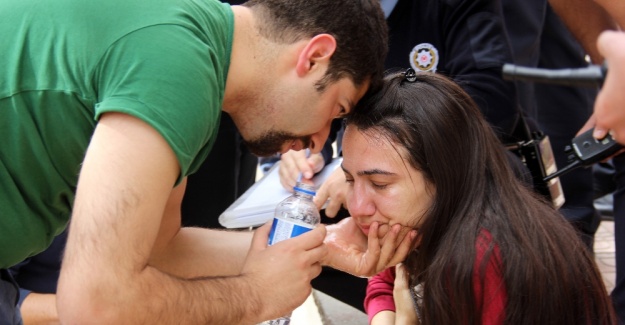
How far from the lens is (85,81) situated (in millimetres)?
1832

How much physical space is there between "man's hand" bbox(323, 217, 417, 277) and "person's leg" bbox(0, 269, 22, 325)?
940 mm

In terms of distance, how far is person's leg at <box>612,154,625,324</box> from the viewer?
2.70 metres

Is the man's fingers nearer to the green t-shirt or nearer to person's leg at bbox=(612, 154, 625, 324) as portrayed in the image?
the green t-shirt

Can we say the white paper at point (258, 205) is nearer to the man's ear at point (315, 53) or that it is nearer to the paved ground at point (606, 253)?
the man's ear at point (315, 53)

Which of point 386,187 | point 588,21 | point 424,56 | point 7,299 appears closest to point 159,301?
point 7,299

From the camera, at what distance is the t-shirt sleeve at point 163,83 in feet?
5.71

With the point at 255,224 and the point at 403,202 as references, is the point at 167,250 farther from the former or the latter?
the point at 403,202

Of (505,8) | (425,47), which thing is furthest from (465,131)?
(505,8)

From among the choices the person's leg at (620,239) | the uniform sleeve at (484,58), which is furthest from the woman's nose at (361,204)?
the person's leg at (620,239)

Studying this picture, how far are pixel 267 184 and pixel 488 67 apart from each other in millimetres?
993

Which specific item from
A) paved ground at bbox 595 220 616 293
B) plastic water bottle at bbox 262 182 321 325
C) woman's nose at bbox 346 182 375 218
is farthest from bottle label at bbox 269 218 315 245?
paved ground at bbox 595 220 616 293

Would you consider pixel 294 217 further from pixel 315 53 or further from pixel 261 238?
pixel 315 53

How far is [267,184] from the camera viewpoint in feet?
10.6

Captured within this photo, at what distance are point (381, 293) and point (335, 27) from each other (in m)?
0.98
